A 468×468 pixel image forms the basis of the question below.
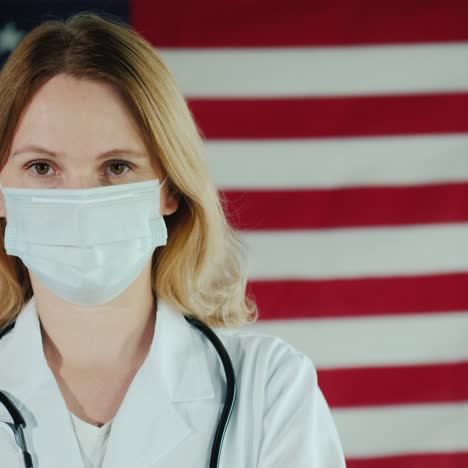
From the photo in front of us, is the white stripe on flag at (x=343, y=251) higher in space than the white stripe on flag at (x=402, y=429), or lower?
higher

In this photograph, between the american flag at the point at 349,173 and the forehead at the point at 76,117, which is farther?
the american flag at the point at 349,173

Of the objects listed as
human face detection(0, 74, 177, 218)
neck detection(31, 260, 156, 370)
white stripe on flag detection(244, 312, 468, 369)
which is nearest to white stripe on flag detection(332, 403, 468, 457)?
white stripe on flag detection(244, 312, 468, 369)

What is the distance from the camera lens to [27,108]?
4.01 feet

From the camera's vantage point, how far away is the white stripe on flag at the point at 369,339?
1.95 meters

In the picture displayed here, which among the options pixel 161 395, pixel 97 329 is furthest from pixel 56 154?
pixel 161 395

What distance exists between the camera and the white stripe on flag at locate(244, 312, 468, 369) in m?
1.95

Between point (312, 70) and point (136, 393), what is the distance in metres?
0.93

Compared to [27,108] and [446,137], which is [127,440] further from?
[446,137]

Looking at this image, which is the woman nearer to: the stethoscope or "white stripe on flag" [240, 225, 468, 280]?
the stethoscope

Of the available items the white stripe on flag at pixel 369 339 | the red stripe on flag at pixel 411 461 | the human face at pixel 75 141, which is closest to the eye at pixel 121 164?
the human face at pixel 75 141

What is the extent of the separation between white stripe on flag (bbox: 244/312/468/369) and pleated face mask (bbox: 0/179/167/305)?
760 millimetres

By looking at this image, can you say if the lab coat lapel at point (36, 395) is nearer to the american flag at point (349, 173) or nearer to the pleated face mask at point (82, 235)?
the pleated face mask at point (82, 235)

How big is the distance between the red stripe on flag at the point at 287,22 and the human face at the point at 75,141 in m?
0.68

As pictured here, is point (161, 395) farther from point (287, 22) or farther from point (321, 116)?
point (287, 22)
